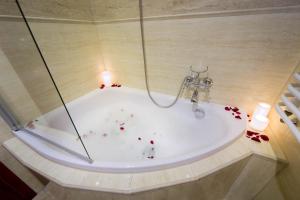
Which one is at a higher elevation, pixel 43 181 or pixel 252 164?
pixel 252 164

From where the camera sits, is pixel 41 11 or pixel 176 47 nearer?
pixel 41 11

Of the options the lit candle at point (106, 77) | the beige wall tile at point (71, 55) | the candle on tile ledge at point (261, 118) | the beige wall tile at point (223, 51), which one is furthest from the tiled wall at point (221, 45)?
the lit candle at point (106, 77)

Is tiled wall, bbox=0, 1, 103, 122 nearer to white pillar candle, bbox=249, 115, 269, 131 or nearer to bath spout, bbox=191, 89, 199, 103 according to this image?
bath spout, bbox=191, 89, 199, 103

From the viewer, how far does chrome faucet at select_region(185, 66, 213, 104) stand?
115 centimetres

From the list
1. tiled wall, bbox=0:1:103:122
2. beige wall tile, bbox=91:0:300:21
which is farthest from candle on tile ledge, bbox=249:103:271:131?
tiled wall, bbox=0:1:103:122

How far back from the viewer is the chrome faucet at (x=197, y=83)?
45.1 inches

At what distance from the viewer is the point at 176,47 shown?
1163 millimetres

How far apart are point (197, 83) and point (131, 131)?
830 millimetres

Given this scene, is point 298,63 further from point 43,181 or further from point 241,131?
point 43,181

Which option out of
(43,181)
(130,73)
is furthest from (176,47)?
(43,181)

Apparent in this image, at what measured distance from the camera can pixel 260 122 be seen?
953mm

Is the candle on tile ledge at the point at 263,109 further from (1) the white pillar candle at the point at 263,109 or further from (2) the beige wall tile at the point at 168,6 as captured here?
(2) the beige wall tile at the point at 168,6

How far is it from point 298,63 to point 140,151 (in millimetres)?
1331

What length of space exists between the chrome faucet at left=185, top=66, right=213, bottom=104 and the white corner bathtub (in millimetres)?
116
